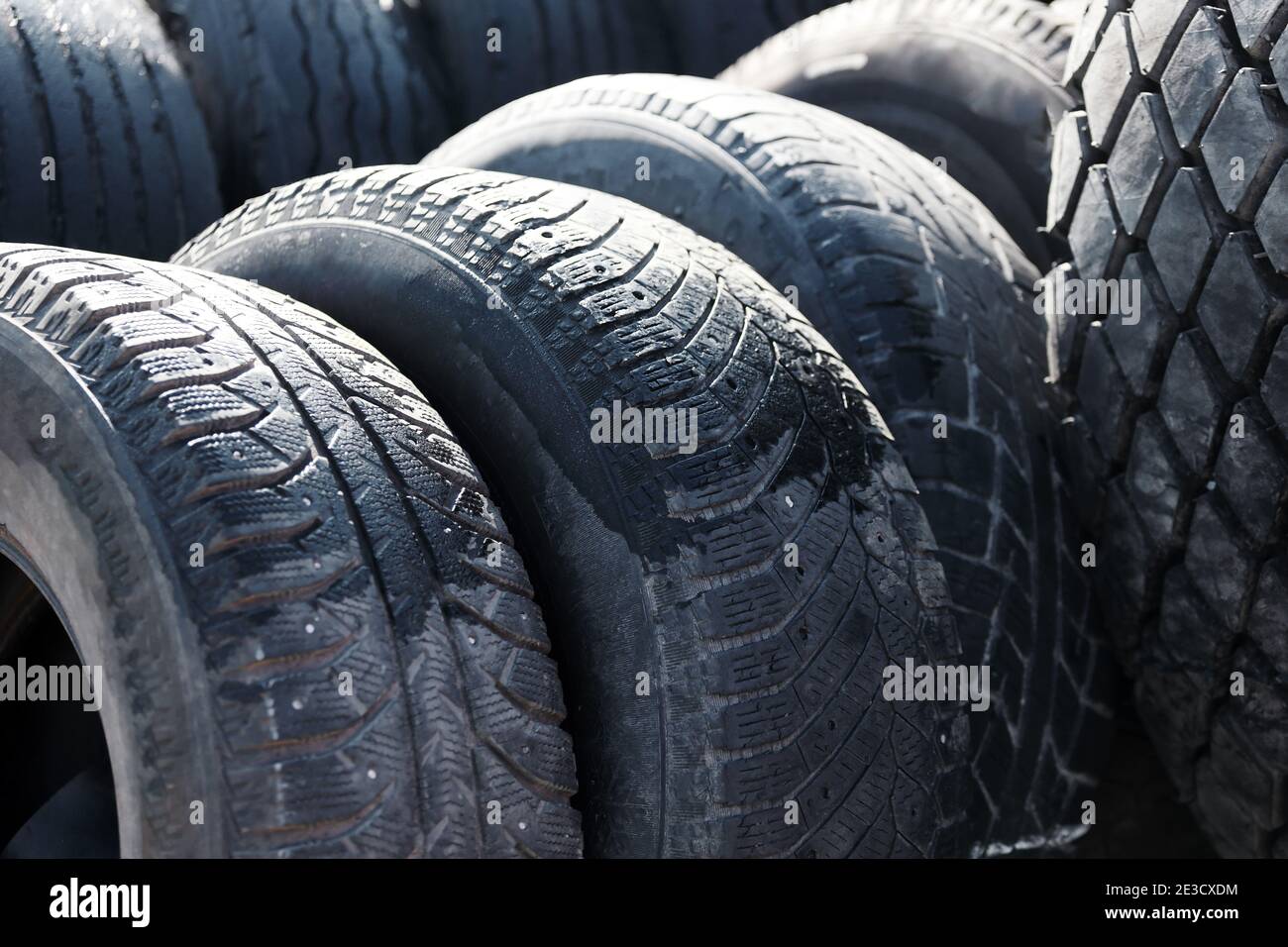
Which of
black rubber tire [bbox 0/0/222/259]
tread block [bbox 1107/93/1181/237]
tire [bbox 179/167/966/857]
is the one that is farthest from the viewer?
black rubber tire [bbox 0/0/222/259]

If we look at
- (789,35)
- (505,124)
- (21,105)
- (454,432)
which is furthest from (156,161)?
(454,432)

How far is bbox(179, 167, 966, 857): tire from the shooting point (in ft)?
4.63

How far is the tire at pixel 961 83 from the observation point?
2.37 metres

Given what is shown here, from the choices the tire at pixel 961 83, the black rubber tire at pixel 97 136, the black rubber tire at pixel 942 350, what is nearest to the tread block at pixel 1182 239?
the black rubber tire at pixel 942 350

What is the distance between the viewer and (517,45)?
2979 millimetres

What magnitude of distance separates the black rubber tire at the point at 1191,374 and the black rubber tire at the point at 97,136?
5.11 feet

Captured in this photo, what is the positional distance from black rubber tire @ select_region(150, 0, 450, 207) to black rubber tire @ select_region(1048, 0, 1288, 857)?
1409mm

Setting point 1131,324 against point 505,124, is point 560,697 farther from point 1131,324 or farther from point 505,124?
point 505,124

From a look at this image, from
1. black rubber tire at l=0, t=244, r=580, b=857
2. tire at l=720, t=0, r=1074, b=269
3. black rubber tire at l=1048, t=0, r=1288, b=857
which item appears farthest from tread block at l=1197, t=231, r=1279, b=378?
black rubber tire at l=0, t=244, r=580, b=857

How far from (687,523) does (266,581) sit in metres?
0.42

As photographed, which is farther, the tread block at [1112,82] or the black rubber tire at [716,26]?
the black rubber tire at [716,26]

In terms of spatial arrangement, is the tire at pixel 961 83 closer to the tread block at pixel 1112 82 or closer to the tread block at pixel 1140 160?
the tread block at pixel 1112 82

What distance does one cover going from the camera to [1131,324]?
181 centimetres

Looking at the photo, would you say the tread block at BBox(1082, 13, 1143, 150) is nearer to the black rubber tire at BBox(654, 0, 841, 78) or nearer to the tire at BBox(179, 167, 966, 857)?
the tire at BBox(179, 167, 966, 857)
